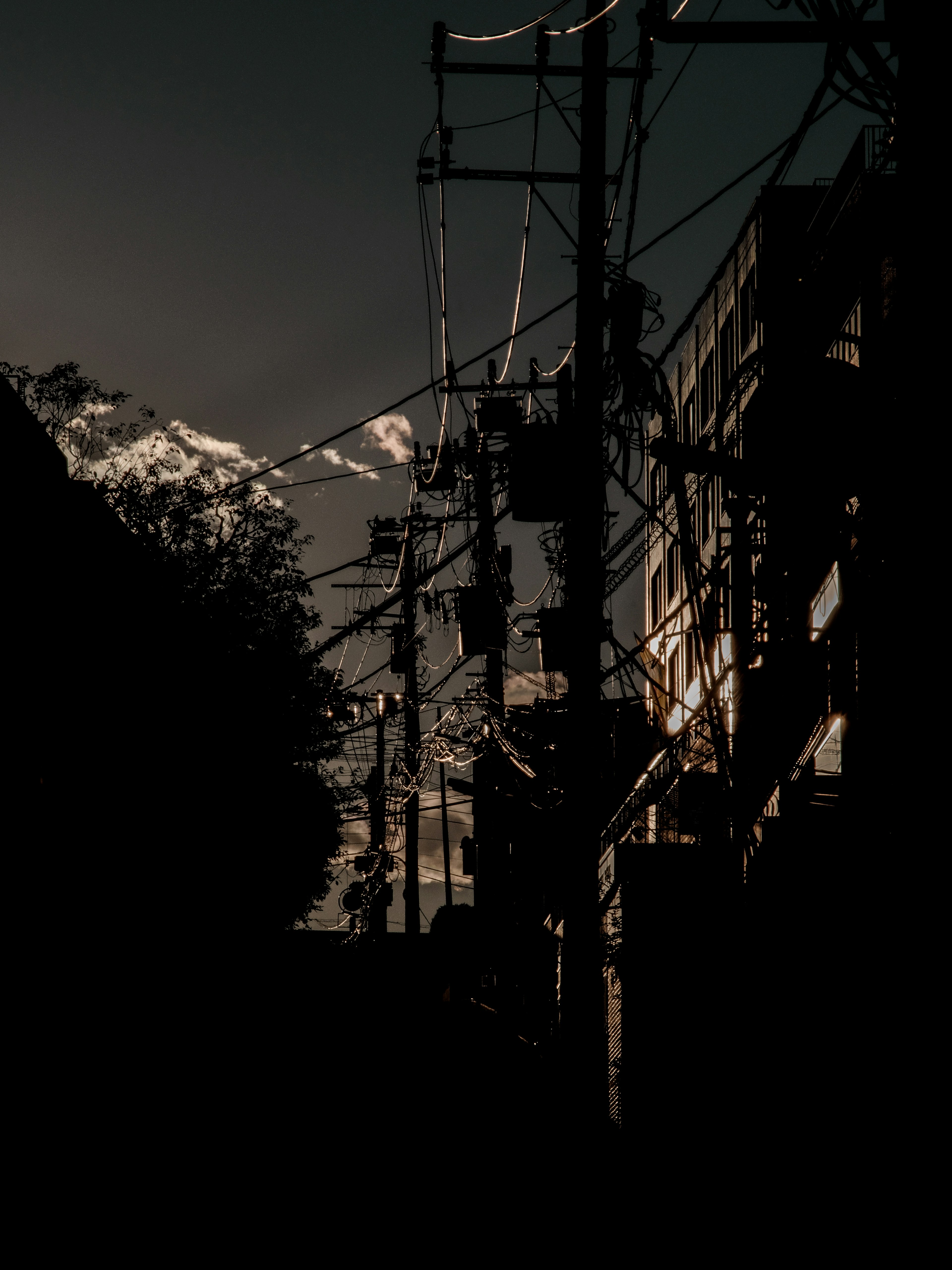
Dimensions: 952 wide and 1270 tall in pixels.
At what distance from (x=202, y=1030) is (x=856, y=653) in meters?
20.1

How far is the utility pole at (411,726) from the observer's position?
25.5 metres

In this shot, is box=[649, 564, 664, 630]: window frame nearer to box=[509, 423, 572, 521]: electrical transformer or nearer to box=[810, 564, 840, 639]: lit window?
box=[810, 564, 840, 639]: lit window

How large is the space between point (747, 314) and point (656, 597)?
15650 millimetres

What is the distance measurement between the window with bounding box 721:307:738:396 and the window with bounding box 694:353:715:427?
4.50ft

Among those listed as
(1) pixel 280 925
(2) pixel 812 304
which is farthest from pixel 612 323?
(1) pixel 280 925

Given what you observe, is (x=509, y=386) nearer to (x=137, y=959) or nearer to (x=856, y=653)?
(x=856, y=653)

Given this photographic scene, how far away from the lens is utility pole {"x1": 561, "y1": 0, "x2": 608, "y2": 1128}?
7535 millimetres

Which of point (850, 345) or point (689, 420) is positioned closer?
point (850, 345)

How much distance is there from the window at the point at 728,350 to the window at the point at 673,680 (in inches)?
348

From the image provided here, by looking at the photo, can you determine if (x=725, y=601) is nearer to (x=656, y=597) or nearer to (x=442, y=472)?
(x=442, y=472)

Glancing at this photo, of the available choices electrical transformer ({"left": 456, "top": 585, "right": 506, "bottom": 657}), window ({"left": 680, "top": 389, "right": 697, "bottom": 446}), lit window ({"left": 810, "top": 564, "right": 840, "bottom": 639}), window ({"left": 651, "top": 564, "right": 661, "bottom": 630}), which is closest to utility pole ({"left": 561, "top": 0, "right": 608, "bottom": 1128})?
lit window ({"left": 810, "top": 564, "right": 840, "bottom": 639})

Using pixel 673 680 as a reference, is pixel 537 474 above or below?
above

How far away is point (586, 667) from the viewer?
7.70m

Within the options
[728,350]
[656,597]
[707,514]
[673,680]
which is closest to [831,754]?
[673,680]
